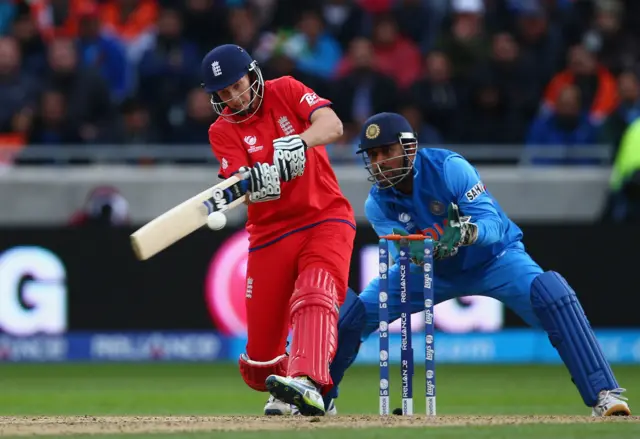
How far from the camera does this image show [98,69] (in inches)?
618

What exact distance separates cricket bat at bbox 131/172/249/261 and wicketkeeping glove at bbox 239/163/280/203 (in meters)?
0.05

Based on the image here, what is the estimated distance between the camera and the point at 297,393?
753 cm

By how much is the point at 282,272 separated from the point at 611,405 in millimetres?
2137

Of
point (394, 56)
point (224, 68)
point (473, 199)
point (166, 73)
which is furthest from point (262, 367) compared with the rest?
point (394, 56)

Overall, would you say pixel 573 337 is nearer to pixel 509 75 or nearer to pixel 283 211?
pixel 283 211

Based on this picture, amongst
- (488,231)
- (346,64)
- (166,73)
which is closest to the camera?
(488,231)

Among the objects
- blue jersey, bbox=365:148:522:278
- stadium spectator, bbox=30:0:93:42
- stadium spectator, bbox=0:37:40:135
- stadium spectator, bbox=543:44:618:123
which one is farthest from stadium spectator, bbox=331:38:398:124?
blue jersey, bbox=365:148:522:278

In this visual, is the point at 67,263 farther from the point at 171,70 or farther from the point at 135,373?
the point at 171,70

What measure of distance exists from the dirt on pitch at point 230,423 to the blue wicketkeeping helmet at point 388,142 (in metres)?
1.51

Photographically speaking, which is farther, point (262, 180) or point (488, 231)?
point (488, 231)

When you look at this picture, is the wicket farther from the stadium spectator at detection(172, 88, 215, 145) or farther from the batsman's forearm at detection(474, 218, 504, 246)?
the stadium spectator at detection(172, 88, 215, 145)

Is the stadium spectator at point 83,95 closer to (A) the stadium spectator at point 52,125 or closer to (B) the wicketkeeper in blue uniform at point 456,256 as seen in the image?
(A) the stadium spectator at point 52,125

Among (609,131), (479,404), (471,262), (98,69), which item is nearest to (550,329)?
(471,262)

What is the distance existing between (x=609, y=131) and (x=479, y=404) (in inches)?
225
